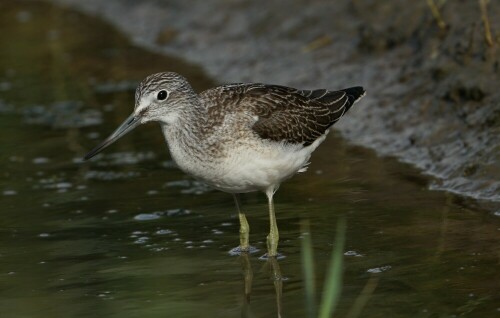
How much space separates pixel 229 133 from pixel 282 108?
0.82 m

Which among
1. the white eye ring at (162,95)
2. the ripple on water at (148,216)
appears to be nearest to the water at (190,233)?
the ripple on water at (148,216)

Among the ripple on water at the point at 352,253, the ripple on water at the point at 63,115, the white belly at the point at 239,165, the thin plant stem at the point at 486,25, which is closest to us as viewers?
the ripple on water at the point at 352,253

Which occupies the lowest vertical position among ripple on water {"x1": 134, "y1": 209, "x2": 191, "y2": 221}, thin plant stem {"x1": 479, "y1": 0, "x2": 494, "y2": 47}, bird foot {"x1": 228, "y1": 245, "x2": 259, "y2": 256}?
bird foot {"x1": 228, "y1": 245, "x2": 259, "y2": 256}

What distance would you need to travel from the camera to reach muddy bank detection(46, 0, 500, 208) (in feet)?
35.7

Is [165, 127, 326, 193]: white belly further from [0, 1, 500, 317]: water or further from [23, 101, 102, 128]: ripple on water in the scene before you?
[23, 101, 102, 128]: ripple on water

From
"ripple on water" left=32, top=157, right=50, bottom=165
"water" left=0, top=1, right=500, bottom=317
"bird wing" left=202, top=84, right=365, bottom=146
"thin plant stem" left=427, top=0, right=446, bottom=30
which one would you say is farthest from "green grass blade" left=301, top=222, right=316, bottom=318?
"thin plant stem" left=427, top=0, right=446, bottom=30

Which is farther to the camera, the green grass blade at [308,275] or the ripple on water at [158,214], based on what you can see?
the ripple on water at [158,214]

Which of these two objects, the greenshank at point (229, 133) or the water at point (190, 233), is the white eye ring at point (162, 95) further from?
the water at point (190, 233)

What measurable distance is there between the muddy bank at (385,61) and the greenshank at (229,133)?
6.21ft

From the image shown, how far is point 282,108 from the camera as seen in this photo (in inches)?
373

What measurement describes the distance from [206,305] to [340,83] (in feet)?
20.7

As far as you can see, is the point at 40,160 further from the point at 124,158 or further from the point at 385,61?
the point at 385,61

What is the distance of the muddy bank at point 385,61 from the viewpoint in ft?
35.7

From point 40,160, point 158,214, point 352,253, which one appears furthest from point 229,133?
point 40,160
